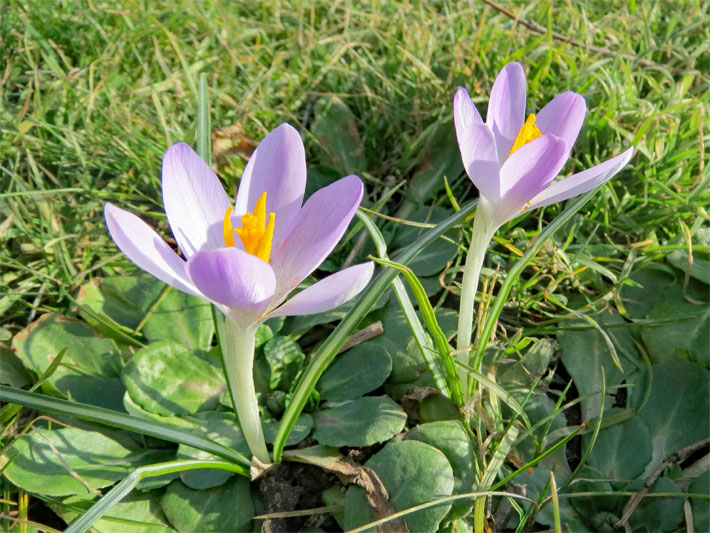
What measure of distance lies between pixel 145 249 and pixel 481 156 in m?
0.50

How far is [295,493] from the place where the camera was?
4.12ft

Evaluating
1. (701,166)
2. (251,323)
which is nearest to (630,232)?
(701,166)

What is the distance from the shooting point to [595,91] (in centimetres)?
180

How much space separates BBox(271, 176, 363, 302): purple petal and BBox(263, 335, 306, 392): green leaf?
0.44 meters

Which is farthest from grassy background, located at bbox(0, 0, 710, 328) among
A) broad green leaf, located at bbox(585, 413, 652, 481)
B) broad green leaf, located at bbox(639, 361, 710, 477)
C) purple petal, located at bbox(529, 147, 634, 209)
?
purple petal, located at bbox(529, 147, 634, 209)

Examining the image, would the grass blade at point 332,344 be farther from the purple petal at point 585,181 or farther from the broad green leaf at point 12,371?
the broad green leaf at point 12,371

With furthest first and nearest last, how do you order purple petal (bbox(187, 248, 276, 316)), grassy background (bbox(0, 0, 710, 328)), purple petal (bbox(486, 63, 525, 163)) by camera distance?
grassy background (bbox(0, 0, 710, 328)) → purple petal (bbox(486, 63, 525, 163)) → purple petal (bbox(187, 248, 276, 316))

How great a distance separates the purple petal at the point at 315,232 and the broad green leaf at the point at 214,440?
412 mm

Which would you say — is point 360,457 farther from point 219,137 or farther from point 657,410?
point 219,137

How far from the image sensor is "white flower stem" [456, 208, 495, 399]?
3.84 feet

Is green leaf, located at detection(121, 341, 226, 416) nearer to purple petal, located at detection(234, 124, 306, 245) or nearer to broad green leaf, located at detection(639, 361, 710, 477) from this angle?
purple petal, located at detection(234, 124, 306, 245)

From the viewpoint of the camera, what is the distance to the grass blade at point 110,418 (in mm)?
982

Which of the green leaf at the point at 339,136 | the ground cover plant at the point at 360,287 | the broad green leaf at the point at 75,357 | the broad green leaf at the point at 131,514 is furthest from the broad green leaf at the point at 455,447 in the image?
the green leaf at the point at 339,136

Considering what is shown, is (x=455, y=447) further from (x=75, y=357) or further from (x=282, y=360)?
(x=75, y=357)
